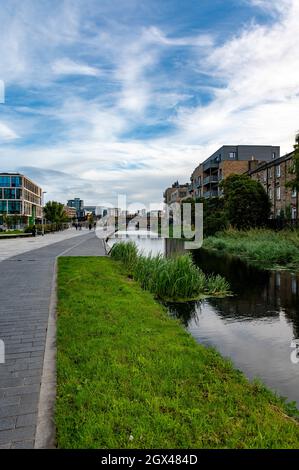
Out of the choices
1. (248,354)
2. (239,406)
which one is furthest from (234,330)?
(239,406)

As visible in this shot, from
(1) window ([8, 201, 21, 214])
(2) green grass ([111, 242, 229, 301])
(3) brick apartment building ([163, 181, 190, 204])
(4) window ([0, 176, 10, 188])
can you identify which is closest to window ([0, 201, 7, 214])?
(1) window ([8, 201, 21, 214])

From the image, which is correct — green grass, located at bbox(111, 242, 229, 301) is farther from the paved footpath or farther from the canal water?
the paved footpath

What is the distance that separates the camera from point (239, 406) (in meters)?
3.62

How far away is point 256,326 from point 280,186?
35353 mm

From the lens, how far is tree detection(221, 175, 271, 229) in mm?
36125

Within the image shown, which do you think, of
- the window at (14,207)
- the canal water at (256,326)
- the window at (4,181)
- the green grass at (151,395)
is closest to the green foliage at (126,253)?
the canal water at (256,326)

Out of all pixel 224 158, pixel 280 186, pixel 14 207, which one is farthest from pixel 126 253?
pixel 14 207

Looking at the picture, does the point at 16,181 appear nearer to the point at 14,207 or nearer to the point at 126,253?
the point at 14,207

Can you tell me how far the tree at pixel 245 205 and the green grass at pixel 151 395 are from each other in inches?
1237

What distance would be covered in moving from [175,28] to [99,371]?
11940 mm

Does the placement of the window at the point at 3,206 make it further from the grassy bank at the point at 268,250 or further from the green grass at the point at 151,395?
the green grass at the point at 151,395

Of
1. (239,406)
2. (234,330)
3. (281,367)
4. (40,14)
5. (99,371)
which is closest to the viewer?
(239,406)
